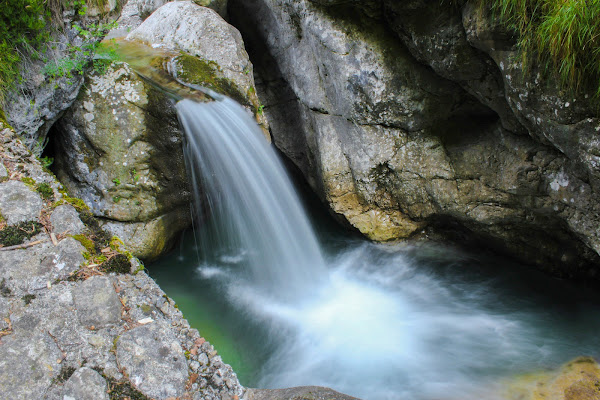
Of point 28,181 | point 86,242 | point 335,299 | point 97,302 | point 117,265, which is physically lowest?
point 335,299

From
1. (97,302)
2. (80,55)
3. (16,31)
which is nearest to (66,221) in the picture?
(97,302)

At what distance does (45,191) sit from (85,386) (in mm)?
1561

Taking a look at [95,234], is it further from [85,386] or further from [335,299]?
[335,299]

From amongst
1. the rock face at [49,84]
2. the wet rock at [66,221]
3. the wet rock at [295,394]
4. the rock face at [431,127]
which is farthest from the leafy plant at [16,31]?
the wet rock at [295,394]

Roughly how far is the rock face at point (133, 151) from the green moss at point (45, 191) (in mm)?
2171

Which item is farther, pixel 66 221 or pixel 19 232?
pixel 66 221

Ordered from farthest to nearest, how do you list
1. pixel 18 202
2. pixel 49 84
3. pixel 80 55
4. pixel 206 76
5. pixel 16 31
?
1. pixel 206 76
2. pixel 80 55
3. pixel 49 84
4. pixel 16 31
5. pixel 18 202

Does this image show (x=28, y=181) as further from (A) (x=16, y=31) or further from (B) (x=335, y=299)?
(B) (x=335, y=299)

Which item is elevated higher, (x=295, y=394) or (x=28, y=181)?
(x=28, y=181)

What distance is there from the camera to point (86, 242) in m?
2.67

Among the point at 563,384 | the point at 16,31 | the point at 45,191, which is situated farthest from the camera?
the point at 16,31

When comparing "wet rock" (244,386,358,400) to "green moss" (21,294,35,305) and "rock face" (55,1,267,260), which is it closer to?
"green moss" (21,294,35,305)

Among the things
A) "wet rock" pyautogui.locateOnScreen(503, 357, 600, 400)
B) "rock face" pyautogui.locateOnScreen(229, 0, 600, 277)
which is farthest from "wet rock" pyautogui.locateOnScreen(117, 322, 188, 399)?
"rock face" pyautogui.locateOnScreen(229, 0, 600, 277)

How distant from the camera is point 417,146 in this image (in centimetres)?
586
